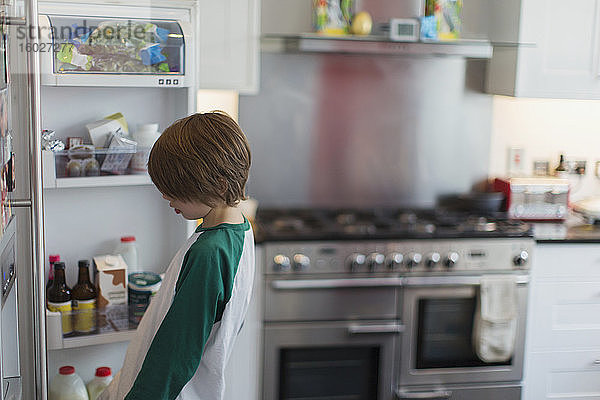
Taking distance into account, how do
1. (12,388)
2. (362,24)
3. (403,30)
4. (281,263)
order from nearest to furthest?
(12,388)
(281,263)
(403,30)
(362,24)

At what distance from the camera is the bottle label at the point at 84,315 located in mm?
2393

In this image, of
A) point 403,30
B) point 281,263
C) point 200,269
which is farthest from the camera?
point 403,30

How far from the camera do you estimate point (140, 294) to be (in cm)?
245

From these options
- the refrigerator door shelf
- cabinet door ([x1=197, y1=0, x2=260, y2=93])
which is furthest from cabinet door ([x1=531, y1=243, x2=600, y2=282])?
the refrigerator door shelf

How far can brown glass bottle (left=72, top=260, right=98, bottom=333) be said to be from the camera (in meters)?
2.39

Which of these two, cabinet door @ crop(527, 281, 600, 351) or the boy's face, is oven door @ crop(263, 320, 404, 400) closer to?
cabinet door @ crop(527, 281, 600, 351)

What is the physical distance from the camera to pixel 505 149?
11.7 ft

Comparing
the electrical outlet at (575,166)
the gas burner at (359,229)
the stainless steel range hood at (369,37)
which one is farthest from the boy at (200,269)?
the electrical outlet at (575,166)

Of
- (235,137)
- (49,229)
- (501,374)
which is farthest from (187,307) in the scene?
(501,374)

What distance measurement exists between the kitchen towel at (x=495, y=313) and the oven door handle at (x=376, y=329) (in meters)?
0.32

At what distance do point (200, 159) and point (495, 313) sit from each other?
1.82 meters

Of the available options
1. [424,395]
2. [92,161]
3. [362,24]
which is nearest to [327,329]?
[424,395]

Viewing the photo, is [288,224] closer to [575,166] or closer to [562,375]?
[562,375]

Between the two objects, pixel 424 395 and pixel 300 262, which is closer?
pixel 300 262
